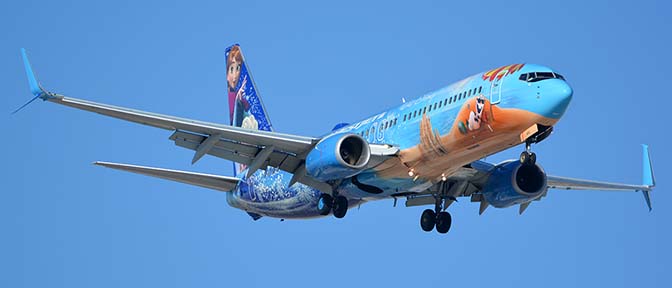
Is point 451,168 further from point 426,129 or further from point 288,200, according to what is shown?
point 288,200

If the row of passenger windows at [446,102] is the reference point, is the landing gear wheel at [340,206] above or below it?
below

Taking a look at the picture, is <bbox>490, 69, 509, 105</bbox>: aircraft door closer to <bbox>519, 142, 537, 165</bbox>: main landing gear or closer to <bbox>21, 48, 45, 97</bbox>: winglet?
<bbox>519, 142, 537, 165</bbox>: main landing gear

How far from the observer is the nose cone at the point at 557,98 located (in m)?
38.3

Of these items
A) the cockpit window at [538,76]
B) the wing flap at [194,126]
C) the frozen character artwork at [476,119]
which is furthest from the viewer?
the wing flap at [194,126]

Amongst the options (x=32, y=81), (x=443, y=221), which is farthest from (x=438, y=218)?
(x=32, y=81)

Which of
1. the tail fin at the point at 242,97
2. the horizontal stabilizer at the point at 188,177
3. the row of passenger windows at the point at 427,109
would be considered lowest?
the horizontal stabilizer at the point at 188,177

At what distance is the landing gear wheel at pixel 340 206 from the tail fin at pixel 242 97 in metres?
8.43

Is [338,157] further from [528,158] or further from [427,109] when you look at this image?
[528,158]

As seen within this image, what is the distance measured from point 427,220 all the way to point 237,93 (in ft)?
45.1

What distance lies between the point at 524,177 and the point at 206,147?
1187cm

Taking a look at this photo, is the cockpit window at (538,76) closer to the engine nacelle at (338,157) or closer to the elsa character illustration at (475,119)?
the elsa character illustration at (475,119)

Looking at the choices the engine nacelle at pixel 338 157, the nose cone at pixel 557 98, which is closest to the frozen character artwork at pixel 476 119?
the nose cone at pixel 557 98

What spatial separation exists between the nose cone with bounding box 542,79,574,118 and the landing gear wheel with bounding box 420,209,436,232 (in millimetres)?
9611

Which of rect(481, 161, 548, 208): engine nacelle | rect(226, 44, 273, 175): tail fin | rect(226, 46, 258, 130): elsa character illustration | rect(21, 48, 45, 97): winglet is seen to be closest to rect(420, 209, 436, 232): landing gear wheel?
rect(481, 161, 548, 208): engine nacelle
